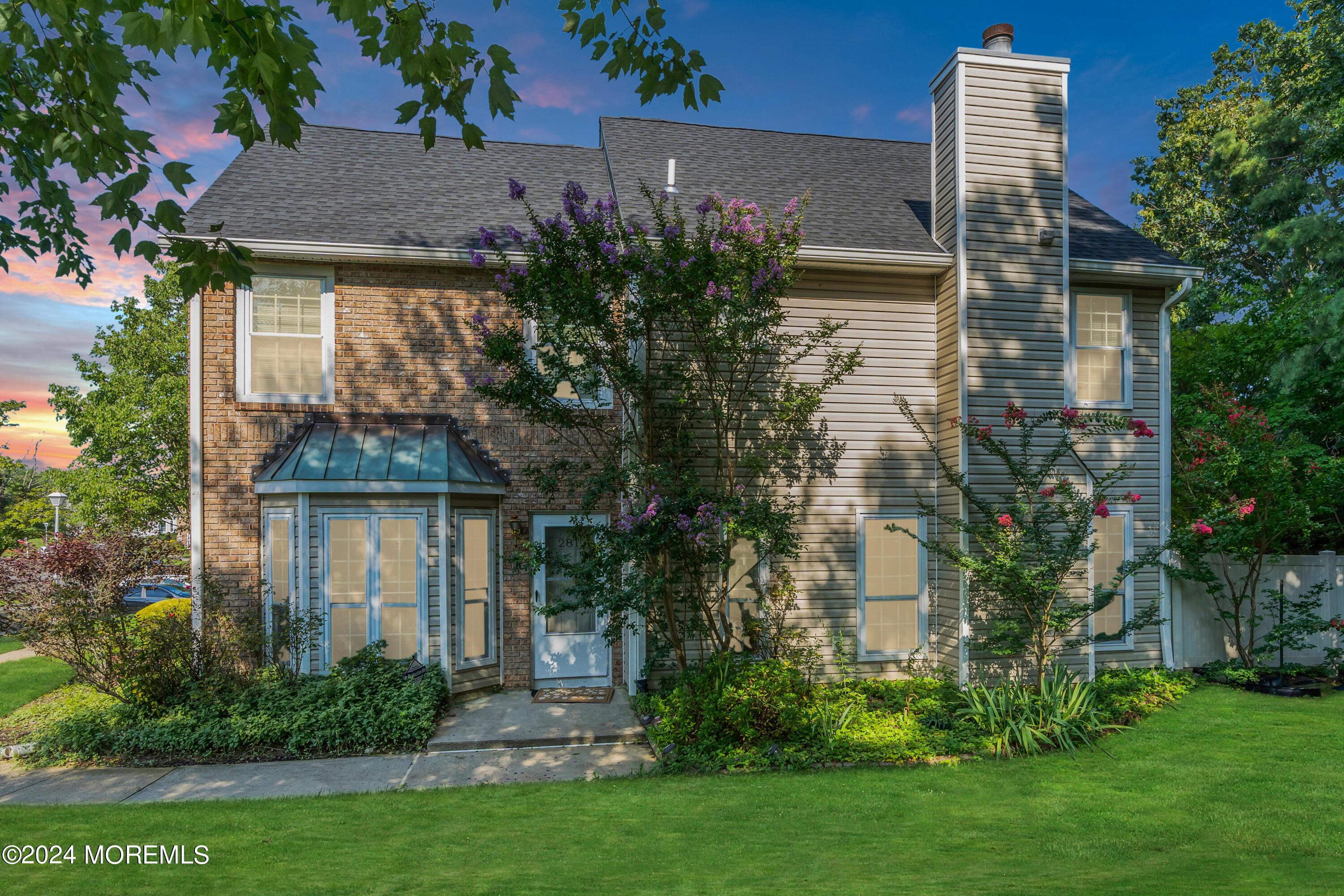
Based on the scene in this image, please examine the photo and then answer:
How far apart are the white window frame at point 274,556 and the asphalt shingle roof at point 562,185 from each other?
324cm

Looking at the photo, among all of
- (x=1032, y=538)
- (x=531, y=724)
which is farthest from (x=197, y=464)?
(x=1032, y=538)

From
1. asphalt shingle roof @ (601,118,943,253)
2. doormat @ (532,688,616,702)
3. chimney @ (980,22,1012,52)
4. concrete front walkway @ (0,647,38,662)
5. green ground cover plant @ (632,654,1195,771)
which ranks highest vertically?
chimney @ (980,22,1012,52)

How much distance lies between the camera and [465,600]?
8891mm

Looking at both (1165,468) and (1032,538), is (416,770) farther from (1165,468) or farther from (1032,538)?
(1165,468)

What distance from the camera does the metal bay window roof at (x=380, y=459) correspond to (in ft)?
27.1

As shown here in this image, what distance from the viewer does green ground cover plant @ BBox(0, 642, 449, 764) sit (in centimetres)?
700

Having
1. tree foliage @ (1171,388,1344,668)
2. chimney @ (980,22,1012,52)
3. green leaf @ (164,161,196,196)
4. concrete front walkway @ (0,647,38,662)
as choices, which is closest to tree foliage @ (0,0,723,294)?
green leaf @ (164,161,196,196)

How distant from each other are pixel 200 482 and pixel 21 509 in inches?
427

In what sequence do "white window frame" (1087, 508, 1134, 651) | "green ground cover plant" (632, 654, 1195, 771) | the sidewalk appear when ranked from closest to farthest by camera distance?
the sidewalk < "green ground cover plant" (632, 654, 1195, 771) < "white window frame" (1087, 508, 1134, 651)

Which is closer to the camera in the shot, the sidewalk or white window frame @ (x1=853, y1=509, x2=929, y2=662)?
the sidewalk

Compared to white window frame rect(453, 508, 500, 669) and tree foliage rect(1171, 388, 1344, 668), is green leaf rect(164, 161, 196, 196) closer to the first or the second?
white window frame rect(453, 508, 500, 669)

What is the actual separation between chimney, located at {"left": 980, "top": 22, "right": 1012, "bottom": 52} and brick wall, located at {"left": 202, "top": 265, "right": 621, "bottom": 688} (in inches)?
281

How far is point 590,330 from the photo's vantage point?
7.55 meters

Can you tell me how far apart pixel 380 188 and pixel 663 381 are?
5.73 m
